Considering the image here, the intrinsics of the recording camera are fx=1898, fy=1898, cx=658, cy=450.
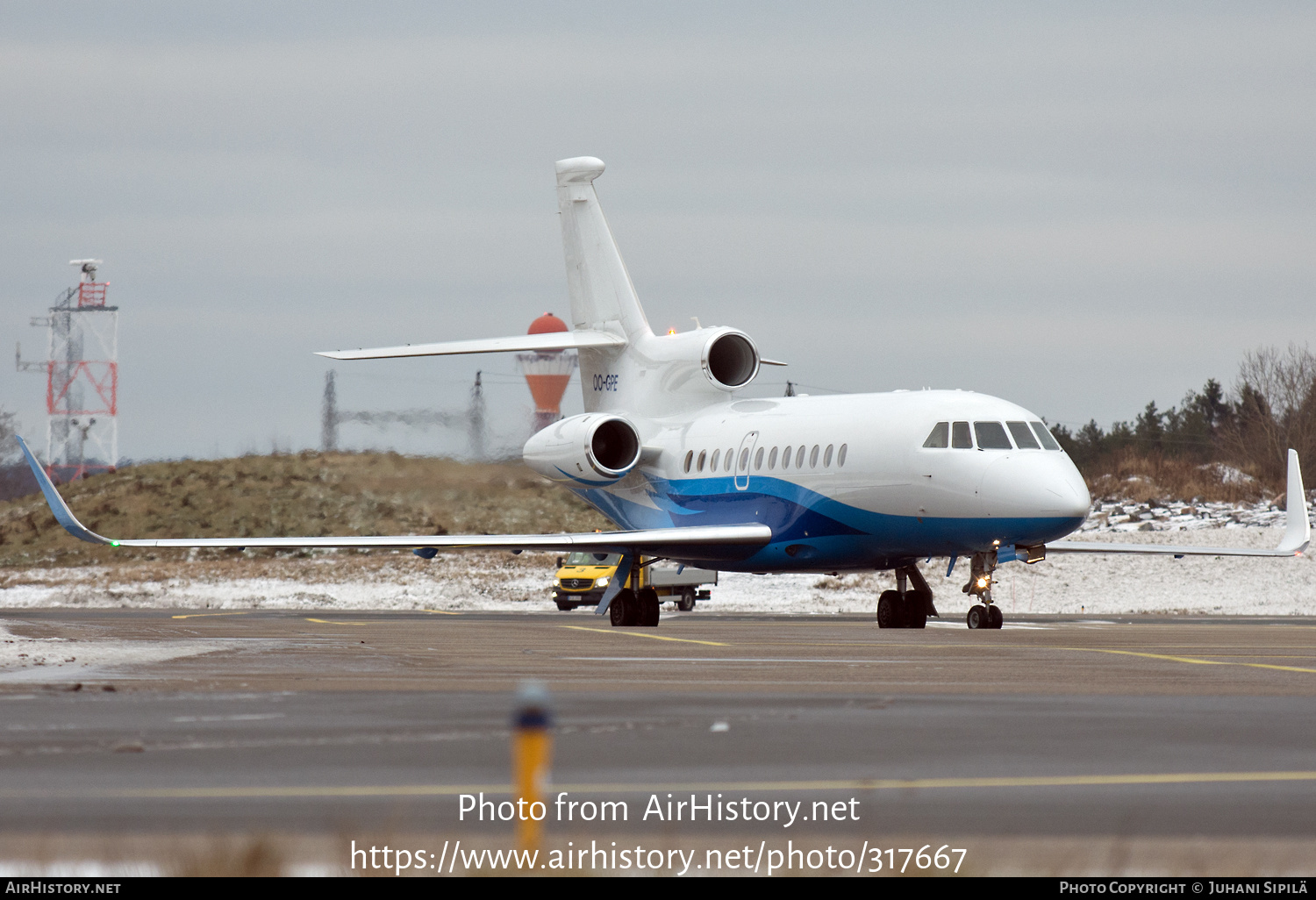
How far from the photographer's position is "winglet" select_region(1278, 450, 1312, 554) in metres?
34.1

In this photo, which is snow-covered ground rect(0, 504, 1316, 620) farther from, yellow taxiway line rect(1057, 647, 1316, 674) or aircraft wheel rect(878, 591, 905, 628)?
yellow taxiway line rect(1057, 647, 1316, 674)

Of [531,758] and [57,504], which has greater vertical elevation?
[57,504]

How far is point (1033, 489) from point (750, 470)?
6.91 meters

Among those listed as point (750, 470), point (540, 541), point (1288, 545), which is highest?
point (750, 470)

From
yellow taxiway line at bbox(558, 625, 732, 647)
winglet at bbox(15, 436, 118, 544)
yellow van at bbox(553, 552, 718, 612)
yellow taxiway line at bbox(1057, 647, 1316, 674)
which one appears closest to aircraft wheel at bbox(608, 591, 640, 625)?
yellow taxiway line at bbox(558, 625, 732, 647)

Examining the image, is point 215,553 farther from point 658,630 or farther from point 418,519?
point 658,630

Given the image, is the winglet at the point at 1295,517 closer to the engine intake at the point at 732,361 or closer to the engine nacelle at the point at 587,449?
the engine intake at the point at 732,361

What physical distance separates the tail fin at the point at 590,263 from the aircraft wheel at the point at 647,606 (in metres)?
7.26

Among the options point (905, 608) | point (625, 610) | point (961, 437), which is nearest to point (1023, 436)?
point (961, 437)

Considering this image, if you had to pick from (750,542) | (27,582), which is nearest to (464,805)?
(750,542)

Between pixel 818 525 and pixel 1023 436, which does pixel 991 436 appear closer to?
pixel 1023 436

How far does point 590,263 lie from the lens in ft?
135

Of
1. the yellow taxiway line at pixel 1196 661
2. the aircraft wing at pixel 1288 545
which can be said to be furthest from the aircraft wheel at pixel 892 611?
the yellow taxiway line at pixel 1196 661

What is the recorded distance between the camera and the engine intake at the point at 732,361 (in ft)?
123
